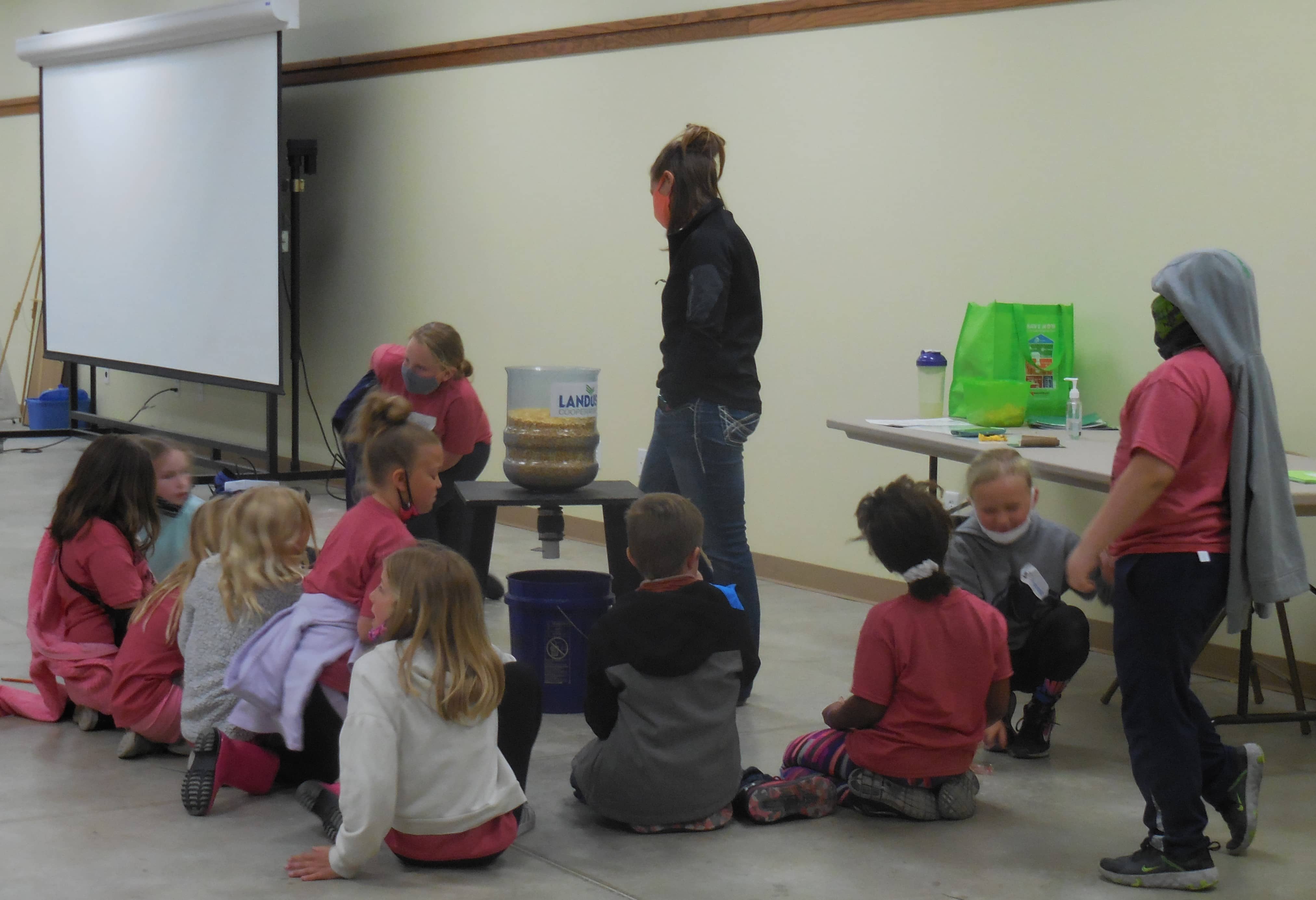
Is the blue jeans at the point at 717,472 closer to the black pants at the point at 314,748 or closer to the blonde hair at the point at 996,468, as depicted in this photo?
the blonde hair at the point at 996,468

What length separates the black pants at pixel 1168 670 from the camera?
2434 millimetres

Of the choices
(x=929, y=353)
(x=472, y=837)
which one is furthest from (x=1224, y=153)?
(x=472, y=837)

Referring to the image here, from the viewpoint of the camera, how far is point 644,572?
2.79m

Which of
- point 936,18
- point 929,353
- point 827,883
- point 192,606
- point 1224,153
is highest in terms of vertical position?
point 936,18

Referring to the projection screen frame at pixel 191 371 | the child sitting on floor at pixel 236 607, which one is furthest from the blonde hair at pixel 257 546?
the projection screen frame at pixel 191 371

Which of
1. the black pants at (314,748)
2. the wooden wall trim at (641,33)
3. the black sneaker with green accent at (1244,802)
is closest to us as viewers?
the black sneaker with green accent at (1244,802)

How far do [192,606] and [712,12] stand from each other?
350 centimetres

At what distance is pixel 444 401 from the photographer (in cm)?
426

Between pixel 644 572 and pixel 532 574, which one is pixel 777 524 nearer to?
pixel 532 574

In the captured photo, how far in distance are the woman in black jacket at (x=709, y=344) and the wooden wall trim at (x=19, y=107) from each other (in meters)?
8.39

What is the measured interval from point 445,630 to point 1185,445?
1325 millimetres

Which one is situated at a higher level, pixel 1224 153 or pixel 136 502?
pixel 1224 153

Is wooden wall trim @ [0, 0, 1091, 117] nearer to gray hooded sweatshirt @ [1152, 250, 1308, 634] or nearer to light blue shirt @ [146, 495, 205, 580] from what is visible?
gray hooded sweatshirt @ [1152, 250, 1308, 634]

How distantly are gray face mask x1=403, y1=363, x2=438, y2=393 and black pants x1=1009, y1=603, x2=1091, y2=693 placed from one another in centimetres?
189
